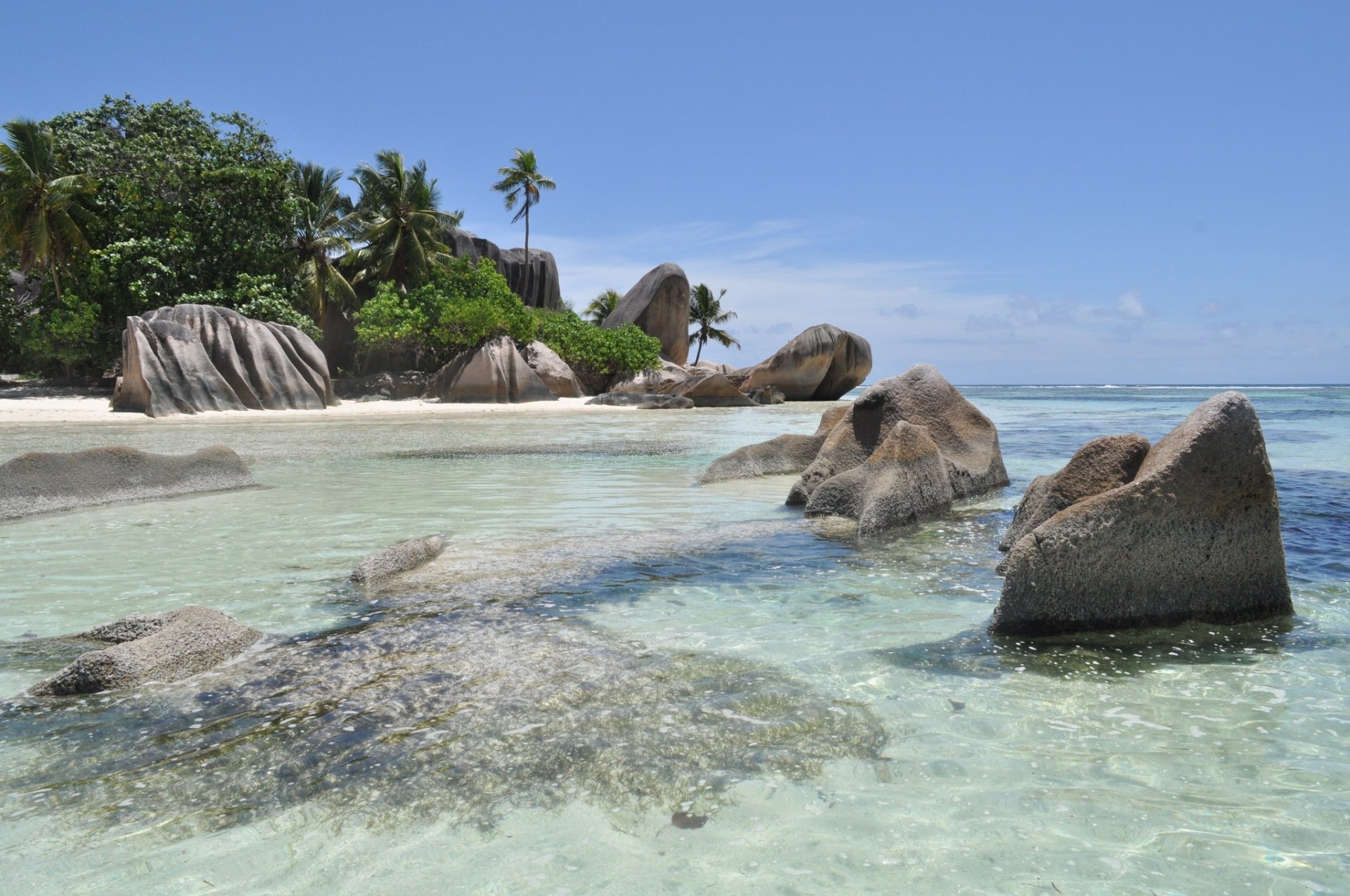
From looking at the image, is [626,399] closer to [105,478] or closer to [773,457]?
[773,457]

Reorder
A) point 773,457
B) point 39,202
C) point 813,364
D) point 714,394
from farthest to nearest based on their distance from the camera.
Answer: point 813,364
point 714,394
point 39,202
point 773,457

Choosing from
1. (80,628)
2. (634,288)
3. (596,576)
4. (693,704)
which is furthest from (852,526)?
(634,288)

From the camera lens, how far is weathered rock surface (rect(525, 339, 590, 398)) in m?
33.5

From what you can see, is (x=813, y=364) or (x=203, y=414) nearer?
(x=203, y=414)

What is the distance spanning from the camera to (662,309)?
44.5m

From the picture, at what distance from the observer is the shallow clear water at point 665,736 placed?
2.26 meters

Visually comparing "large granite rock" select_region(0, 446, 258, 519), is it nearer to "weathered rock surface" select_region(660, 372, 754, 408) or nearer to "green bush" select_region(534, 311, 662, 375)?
"weathered rock surface" select_region(660, 372, 754, 408)

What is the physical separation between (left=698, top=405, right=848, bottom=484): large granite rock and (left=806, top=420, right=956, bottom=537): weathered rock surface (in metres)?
2.14

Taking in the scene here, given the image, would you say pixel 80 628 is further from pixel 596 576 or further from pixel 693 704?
pixel 693 704

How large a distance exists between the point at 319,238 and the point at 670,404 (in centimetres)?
1504

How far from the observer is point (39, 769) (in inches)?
107

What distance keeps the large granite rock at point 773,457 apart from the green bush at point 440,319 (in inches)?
849

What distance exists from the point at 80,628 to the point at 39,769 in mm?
1839

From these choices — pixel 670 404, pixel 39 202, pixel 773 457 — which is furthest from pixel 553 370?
pixel 773 457
